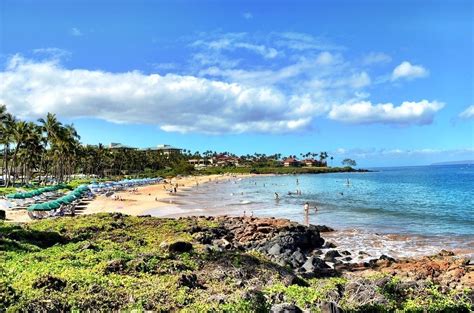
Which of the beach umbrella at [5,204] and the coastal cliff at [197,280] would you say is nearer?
the coastal cliff at [197,280]

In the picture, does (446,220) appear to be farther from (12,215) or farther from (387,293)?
(12,215)

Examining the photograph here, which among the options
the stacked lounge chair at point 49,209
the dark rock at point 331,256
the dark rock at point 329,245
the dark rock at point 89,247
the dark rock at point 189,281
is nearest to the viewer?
the dark rock at point 189,281

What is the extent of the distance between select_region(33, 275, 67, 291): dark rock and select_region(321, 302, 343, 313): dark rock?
254 inches

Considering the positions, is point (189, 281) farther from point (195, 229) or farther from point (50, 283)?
point (195, 229)

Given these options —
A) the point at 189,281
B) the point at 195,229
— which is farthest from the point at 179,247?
the point at 195,229

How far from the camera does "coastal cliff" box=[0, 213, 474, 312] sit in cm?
997

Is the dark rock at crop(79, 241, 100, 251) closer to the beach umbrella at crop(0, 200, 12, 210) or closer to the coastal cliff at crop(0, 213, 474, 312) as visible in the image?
the coastal cliff at crop(0, 213, 474, 312)

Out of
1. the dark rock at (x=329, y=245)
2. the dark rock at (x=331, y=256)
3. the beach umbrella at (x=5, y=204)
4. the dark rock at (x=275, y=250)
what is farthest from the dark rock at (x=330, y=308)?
the beach umbrella at (x=5, y=204)

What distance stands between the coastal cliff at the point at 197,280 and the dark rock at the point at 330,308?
22 millimetres

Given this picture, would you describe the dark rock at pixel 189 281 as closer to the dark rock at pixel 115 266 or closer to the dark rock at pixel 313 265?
the dark rock at pixel 115 266

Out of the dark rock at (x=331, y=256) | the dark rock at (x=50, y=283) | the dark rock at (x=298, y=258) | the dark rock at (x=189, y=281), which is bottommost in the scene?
the dark rock at (x=331, y=256)

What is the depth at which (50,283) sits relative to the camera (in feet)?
35.3

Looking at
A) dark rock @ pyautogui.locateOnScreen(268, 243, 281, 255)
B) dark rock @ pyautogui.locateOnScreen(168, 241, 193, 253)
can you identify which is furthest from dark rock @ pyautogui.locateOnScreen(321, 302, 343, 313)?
dark rock @ pyautogui.locateOnScreen(268, 243, 281, 255)

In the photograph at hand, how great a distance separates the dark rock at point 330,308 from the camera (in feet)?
30.7
